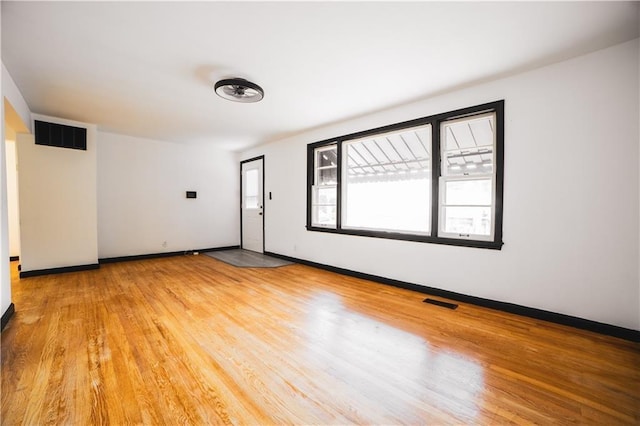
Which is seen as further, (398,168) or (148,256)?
(148,256)

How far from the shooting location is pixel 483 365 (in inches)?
76.9

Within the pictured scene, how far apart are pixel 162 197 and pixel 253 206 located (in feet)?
6.70

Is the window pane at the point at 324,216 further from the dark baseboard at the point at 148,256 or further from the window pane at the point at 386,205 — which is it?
the dark baseboard at the point at 148,256

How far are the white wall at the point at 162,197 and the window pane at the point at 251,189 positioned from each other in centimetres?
32

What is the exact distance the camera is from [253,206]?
689 cm

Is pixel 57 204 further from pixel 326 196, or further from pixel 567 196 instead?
pixel 567 196

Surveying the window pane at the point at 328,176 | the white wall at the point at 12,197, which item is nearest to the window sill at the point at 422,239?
the window pane at the point at 328,176

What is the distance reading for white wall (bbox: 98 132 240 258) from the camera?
539 cm

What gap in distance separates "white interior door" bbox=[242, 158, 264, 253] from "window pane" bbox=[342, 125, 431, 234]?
2.59 m

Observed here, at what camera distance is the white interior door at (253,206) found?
6535 millimetres

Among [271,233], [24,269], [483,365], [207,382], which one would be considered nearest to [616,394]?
[483,365]

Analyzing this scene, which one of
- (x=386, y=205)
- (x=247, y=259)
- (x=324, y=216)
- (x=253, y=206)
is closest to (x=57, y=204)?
(x=247, y=259)

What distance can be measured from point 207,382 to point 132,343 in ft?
3.20

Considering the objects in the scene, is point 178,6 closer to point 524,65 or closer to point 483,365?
point 524,65
